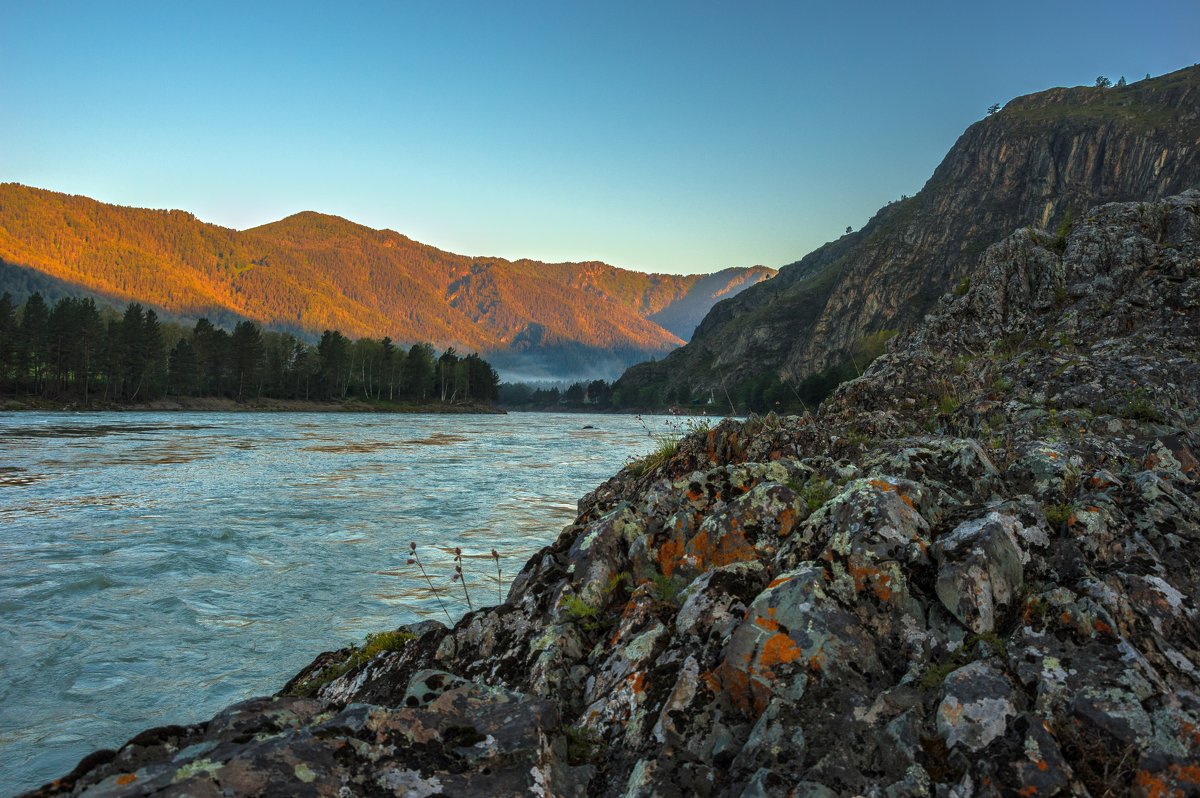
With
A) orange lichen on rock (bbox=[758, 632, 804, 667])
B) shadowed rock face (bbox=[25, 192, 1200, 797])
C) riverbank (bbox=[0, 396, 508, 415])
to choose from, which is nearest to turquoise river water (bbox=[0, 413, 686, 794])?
shadowed rock face (bbox=[25, 192, 1200, 797])

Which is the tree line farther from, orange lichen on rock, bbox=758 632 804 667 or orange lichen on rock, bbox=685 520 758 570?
orange lichen on rock, bbox=758 632 804 667

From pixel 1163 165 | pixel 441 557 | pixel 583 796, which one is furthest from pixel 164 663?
pixel 1163 165

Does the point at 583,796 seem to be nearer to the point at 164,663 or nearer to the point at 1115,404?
the point at 164,663

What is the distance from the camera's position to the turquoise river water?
7.34 m

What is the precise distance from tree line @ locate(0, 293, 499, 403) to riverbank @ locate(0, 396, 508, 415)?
2.74 meters

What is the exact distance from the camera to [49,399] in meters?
92.1

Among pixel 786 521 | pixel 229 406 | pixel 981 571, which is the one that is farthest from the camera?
pixel 229 406

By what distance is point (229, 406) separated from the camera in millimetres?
116000

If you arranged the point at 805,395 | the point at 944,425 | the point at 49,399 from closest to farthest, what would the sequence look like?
the point at 944,425 → the point at 49,399 → the point at 805,395

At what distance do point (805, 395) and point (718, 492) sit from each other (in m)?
127

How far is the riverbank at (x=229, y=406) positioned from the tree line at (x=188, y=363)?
2742 millimetres

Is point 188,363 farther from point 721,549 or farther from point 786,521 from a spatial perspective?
point 786,521

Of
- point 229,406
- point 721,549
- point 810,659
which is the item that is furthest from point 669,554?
point 229,406

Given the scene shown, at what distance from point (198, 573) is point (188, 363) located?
394 ft
